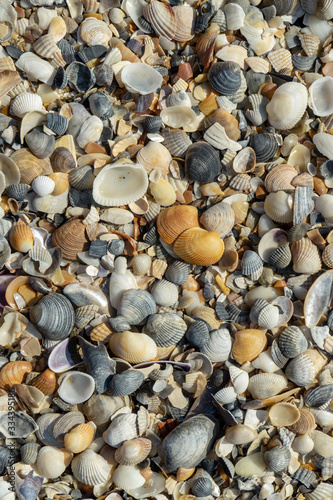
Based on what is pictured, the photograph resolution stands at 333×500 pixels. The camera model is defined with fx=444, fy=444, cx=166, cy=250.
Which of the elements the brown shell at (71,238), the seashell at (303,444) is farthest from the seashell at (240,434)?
the brown shell at (71,238)

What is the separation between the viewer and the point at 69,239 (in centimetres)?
238

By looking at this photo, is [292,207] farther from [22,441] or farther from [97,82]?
[22,441]

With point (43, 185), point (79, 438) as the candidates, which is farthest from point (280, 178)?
point (79, 438)

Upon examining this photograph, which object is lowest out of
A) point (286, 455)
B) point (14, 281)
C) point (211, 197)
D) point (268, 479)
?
point (268, 479)

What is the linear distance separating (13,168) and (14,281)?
0.61 m

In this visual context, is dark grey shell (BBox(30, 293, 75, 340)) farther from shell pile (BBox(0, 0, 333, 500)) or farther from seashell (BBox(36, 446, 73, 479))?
seashell (BBox(36, 446, 73, 479))

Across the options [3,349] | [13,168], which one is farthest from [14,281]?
[13,168]

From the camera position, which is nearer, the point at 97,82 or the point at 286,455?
the point at 286,455

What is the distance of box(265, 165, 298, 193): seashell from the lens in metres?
2.54

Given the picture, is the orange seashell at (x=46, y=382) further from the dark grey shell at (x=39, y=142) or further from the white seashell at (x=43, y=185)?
the dark grey shell at (x=39, y=142)

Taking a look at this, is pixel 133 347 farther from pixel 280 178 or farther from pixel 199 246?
pixel 280 178

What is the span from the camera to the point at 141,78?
2615mm

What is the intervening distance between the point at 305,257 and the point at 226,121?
90 centimetres

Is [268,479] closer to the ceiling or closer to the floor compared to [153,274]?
closer to the floor
